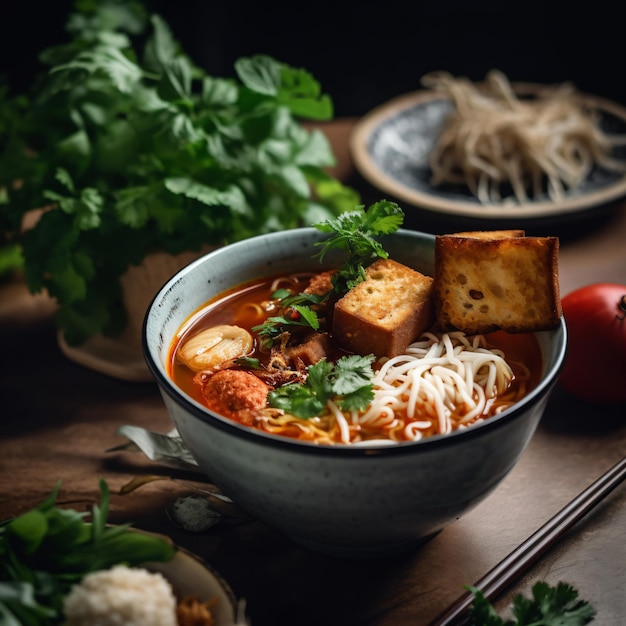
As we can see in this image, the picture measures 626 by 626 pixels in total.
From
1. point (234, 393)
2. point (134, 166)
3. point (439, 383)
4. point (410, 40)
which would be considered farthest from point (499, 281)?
point (410, 40)

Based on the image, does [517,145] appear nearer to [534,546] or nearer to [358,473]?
[534,546]

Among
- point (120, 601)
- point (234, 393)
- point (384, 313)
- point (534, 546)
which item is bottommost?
point (534, 546)

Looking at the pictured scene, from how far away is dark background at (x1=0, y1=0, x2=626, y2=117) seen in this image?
4707 mm

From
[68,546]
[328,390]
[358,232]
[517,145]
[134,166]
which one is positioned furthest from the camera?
[517,145]

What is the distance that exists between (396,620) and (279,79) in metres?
1.63

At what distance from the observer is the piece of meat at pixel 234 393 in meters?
1.73

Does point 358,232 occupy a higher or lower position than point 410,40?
higher

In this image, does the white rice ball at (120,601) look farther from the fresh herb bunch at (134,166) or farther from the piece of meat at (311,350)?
the fresh herb bunch at (134,166)

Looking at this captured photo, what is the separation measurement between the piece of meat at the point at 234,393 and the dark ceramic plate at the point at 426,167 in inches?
58.2

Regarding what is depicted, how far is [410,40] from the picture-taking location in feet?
16.5

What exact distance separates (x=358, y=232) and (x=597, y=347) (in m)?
0.78

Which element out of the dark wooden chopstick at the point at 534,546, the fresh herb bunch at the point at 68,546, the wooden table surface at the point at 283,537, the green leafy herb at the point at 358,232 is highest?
the green leafy herb at the point at 358,232

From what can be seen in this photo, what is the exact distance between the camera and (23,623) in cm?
142

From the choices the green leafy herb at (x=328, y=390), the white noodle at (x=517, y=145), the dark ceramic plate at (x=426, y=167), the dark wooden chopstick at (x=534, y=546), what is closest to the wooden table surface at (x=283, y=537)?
the dark wooden chopstick at (x=534, y=546)
